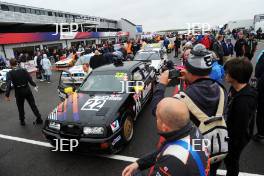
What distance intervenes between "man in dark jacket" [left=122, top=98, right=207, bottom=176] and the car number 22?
3.09m

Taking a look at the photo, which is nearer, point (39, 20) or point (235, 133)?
point (235, 133)

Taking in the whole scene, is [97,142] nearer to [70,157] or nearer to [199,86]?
[70,157]

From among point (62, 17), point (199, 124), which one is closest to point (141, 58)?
point (199, 124)

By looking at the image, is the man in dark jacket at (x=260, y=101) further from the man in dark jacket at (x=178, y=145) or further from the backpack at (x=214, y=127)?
the man in dark jacket at (x=178, y=145)

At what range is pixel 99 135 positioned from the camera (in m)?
4.04

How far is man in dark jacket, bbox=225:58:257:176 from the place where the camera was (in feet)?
8.15

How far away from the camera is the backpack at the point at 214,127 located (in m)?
1.99

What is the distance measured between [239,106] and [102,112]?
8.39 feet

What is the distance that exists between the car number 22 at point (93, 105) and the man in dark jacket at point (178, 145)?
3.09m

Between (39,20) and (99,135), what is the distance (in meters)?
41.2

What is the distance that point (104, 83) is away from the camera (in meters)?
5.54

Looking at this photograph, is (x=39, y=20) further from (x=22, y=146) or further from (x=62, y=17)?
(x=22, y=146)

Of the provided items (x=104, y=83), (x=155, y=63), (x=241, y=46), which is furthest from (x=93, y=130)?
(x=241, y=46)

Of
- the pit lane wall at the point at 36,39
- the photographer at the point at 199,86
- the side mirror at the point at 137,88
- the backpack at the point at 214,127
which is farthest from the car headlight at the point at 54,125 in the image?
the pit lane wall at the point at 36,39
